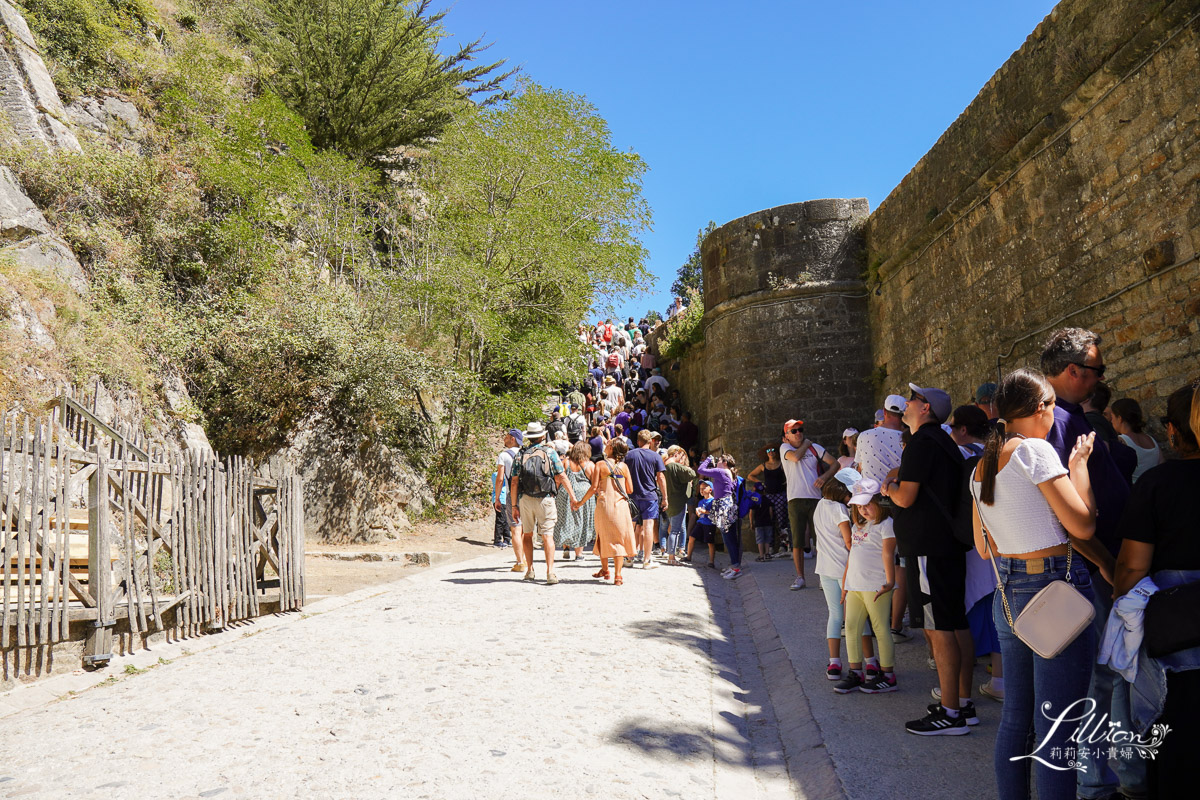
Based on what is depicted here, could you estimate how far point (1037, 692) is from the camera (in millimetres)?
2680

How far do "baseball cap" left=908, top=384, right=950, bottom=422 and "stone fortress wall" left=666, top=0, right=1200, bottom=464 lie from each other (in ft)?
7.45

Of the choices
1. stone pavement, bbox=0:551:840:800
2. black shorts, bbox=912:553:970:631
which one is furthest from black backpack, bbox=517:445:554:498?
black shorts, bbox=912:553:970:631

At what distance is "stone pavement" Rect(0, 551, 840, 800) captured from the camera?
3443 millimetres

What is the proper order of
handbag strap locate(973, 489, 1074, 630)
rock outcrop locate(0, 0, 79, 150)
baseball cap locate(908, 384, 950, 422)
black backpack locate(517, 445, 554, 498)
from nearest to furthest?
handbag strap locate(973, 489, 1074, 630), baseball cap locate(908, 384, 950, 422), black backpack locate(517, 445, 554, 498), rock outcrop locate(0, 0, 79, 150)

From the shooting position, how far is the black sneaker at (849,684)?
4.77 meters

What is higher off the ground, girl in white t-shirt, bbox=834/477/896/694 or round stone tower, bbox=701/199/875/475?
round stone tower, bbox=701/199/875/475

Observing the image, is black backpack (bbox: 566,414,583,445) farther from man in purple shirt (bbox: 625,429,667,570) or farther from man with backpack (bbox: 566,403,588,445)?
man in purple shirt (bbox: 625,429,667,570)

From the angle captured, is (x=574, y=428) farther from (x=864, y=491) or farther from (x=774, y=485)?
(x=864, y=491)

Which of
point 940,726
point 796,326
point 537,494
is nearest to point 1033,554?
point 940,726

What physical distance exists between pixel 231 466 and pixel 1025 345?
300 inches

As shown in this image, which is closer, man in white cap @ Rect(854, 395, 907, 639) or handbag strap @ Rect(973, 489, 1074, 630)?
handbag strap @ Rect(973, 489, 1074, 630)

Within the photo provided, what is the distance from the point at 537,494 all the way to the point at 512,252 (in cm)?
1017

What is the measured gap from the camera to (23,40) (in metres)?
16.2

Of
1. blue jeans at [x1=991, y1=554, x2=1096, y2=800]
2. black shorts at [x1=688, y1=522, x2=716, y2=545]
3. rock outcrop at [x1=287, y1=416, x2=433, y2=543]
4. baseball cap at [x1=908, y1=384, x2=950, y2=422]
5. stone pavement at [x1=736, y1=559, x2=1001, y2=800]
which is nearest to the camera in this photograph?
blue jeans at [x1=991, y1=554, x2=1096, y2=800]
